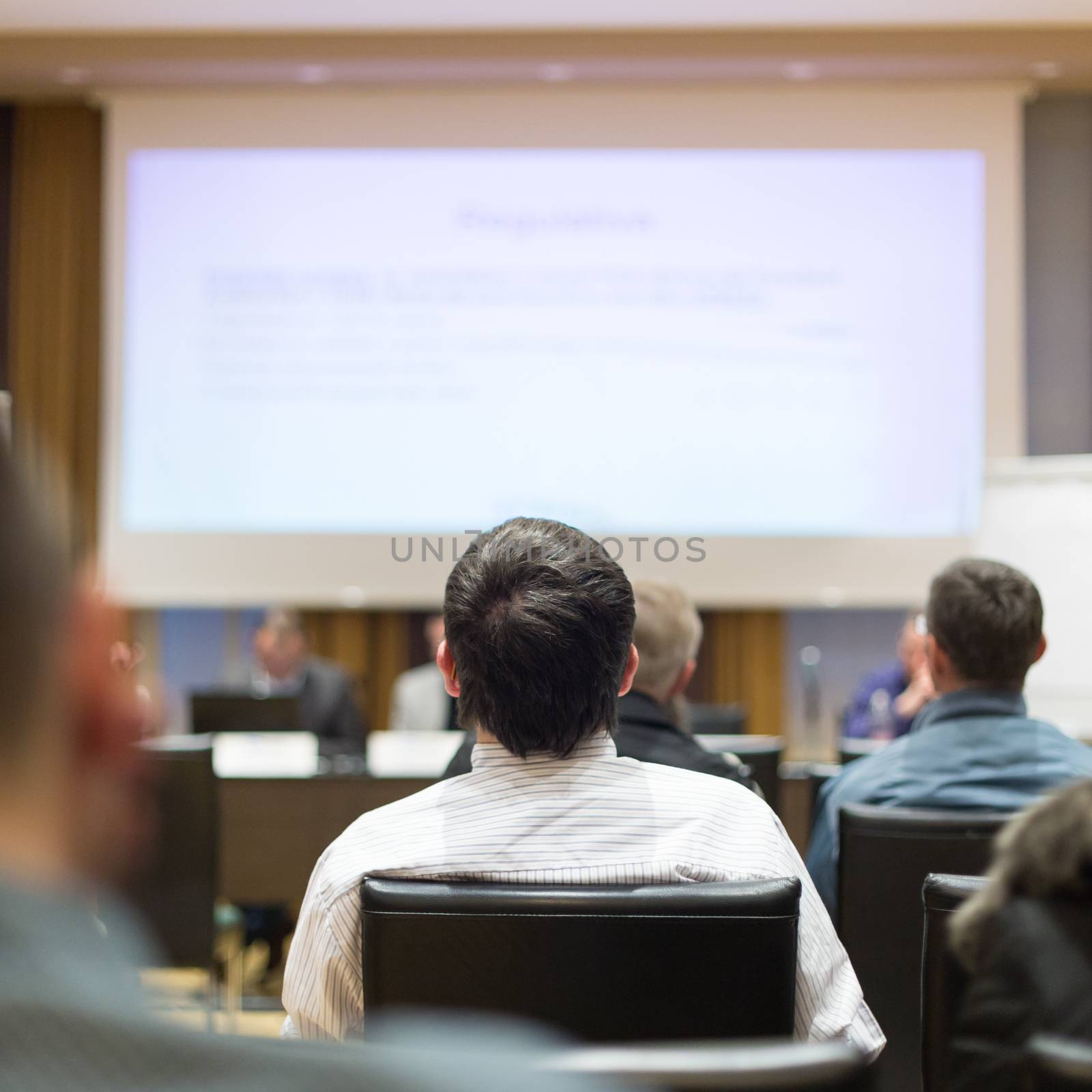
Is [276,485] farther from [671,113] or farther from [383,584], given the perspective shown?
[671,113]

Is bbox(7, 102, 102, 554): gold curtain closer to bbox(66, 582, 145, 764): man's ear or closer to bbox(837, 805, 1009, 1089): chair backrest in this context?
bbox(837, 805, 1009, 1089): chair backrest

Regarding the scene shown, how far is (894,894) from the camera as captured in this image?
1774 millimetres

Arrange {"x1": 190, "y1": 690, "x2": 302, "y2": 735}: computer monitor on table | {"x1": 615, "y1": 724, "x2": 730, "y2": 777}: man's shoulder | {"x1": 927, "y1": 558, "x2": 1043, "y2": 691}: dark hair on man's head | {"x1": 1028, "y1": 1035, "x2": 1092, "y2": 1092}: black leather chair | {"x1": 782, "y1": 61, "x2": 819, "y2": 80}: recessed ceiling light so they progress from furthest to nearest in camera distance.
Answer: {"x1": 782, "y1": 61, "x2": 819, "y2": 80}: recessed ceiling light → {"x1": 190, "y1": 690, "x2": 302, "y2": 735}: computer monitor on table → {"x1": 927, "y1": 558, "x2": 1043, "y2": 691}: dark hair on man's head → {"x1": 615, "y1": 724, "x2": 730, "y2": 777}: man's shoulder → {"x1": 1028, "y1": 1035, "x2": 1092, "y2": 1092}: black leather chair

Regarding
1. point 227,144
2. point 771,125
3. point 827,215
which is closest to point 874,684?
point 827,215

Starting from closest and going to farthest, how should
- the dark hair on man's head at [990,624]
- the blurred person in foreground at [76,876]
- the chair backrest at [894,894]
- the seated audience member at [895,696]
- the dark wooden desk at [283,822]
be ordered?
the blurred person in foreground at [76,876]
the chair backrest at [894,894]
the dark hair on man's head at [990,624]
the dark wooden desk at [283,822]
the seated audience member at [895,696]

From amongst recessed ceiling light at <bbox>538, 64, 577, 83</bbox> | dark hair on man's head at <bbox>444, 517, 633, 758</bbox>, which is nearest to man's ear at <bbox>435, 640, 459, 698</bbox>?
dark hair on man's head at <bbox>444, 517, 633, 758</bbox>

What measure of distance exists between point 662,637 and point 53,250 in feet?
14.8

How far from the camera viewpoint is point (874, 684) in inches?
185

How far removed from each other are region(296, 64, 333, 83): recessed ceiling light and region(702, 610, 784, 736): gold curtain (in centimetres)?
288

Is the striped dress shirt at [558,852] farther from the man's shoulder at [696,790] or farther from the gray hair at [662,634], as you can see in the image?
the gray hair at [662,634]

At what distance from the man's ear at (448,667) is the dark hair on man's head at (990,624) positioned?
978mm

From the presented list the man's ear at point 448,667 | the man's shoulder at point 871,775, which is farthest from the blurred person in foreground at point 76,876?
the man's shoulder at point 871,775

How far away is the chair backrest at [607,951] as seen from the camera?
1.12 metres

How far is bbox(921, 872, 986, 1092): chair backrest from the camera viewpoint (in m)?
1.16
